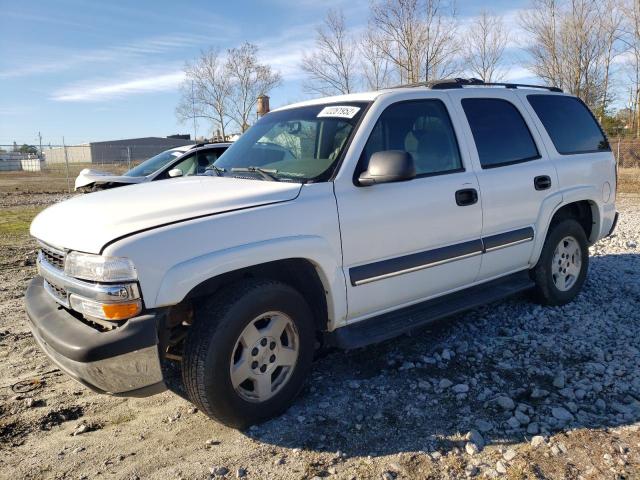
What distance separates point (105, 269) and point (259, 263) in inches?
31.3

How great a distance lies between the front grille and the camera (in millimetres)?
2994

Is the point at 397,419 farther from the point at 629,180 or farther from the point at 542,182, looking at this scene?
the point at 629,180

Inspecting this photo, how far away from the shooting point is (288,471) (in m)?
2.72

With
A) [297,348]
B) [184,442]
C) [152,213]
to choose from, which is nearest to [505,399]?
[297,348]

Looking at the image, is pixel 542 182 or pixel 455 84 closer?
pixel 455 84

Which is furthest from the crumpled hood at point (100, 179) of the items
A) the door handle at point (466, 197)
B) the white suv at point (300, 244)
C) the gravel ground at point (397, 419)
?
the door handle at point (466, 197)

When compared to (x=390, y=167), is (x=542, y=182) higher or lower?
lower

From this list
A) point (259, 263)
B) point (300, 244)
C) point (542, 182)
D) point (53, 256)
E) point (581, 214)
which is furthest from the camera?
point (581, 214)

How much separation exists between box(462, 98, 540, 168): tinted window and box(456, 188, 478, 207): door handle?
31 cm

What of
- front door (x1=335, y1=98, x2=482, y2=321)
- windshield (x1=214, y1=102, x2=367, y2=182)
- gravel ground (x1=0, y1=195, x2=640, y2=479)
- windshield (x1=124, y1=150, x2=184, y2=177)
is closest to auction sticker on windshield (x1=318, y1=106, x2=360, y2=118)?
windshield (x1=214, y1=102, x2=367, y2=182)

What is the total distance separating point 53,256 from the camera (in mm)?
3141

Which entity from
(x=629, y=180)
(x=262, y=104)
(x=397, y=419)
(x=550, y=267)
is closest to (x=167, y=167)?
(x=262, y=104)

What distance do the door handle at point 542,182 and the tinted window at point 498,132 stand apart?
0.19 metres

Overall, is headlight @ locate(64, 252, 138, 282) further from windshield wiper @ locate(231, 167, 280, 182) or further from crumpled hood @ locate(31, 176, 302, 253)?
windshield wiper @ locate(231, 167, 280, 182)
